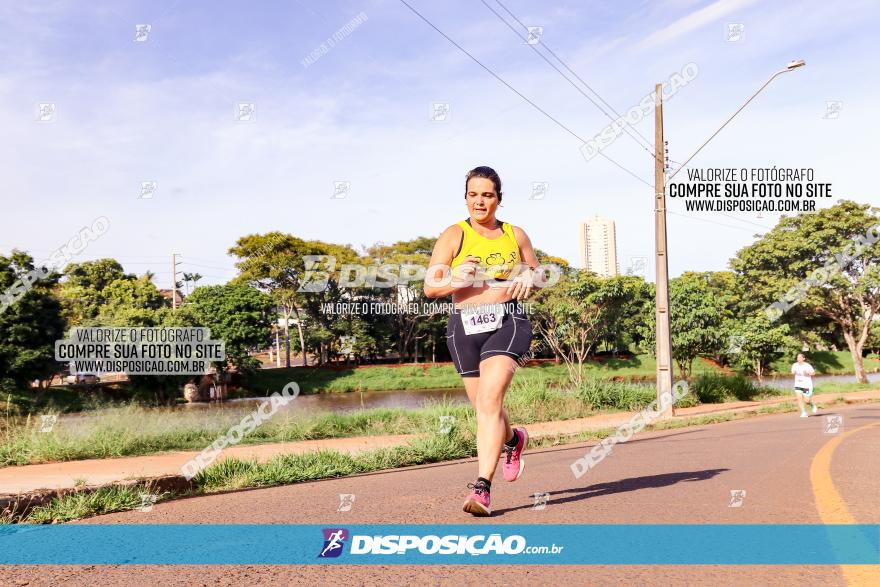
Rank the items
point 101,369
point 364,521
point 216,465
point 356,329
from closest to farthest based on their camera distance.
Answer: point 364,521 < point 216,465 < point 101,369 < point 356,329

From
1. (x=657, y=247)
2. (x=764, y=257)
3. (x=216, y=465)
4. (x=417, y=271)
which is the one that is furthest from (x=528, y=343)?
(x=417, y=271)

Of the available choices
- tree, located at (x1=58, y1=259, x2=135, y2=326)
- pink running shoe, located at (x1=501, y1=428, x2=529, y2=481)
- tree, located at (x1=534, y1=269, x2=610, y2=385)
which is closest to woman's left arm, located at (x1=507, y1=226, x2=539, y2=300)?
pink running shoe, located at (x1=501, y1=428, x2=529, y2=481)

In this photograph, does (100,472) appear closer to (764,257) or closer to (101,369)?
(101,369)

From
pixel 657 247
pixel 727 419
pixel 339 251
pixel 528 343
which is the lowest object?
pixel 727 419

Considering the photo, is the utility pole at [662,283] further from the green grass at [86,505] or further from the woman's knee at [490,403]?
the green grass at [86,505]

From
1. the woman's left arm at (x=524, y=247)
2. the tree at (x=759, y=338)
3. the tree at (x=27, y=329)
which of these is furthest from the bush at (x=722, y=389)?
the tree at (x=27, y=329)

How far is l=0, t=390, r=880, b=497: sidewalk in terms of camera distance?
6.58m

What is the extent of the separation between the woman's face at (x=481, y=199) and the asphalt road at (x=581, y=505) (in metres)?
2.07

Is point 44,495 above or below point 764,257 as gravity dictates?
below

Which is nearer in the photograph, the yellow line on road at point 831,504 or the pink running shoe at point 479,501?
the yellow line on road at point 831,504

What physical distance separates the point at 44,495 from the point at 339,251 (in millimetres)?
42652

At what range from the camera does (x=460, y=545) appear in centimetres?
392

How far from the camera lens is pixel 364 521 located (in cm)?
464

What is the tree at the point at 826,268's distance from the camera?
112 feet
